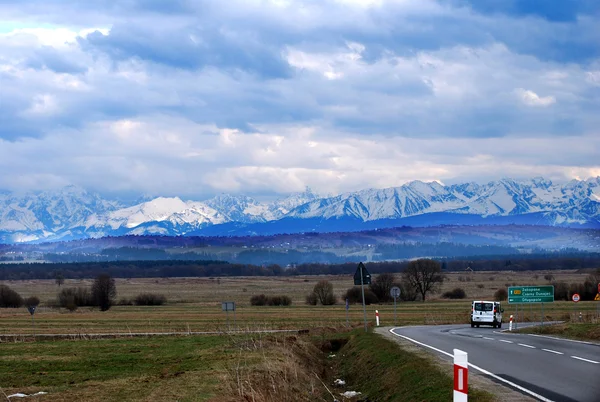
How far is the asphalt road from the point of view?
1662 centimetres

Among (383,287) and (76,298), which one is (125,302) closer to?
(76,298)

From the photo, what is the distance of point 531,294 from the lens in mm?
46188

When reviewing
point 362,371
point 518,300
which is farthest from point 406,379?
point 518,300

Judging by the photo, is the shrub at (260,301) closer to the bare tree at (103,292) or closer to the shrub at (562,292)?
the bare tree at (103,292)

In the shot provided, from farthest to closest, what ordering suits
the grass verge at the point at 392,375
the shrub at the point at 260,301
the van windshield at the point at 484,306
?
the shrub at the point at 260,301
the van windshield at the point at 484,306
the grass verge at the point at 392,375

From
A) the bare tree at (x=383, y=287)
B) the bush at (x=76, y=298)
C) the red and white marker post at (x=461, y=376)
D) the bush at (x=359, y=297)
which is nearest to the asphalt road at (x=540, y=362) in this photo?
the red and white marker post at (x=461, y=376)

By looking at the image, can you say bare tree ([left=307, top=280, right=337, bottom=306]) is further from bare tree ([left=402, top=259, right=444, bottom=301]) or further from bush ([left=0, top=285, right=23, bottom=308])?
bush ([left=0, top=285, right=23, bottom=308])

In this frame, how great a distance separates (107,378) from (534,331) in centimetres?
2456

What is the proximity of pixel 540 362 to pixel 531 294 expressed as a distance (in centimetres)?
2455

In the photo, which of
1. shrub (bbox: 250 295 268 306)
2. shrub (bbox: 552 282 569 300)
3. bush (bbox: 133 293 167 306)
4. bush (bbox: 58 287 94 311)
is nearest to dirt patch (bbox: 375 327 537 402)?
shrub (bbox: 250 295 268 306)

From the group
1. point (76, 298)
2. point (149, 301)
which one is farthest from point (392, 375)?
→ point (76, 298)

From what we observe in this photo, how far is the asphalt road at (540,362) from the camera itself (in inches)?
655

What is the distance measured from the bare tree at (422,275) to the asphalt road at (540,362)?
8022 cm

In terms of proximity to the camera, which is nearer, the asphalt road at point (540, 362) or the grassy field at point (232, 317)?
the asphalt road at point (540, 362)
